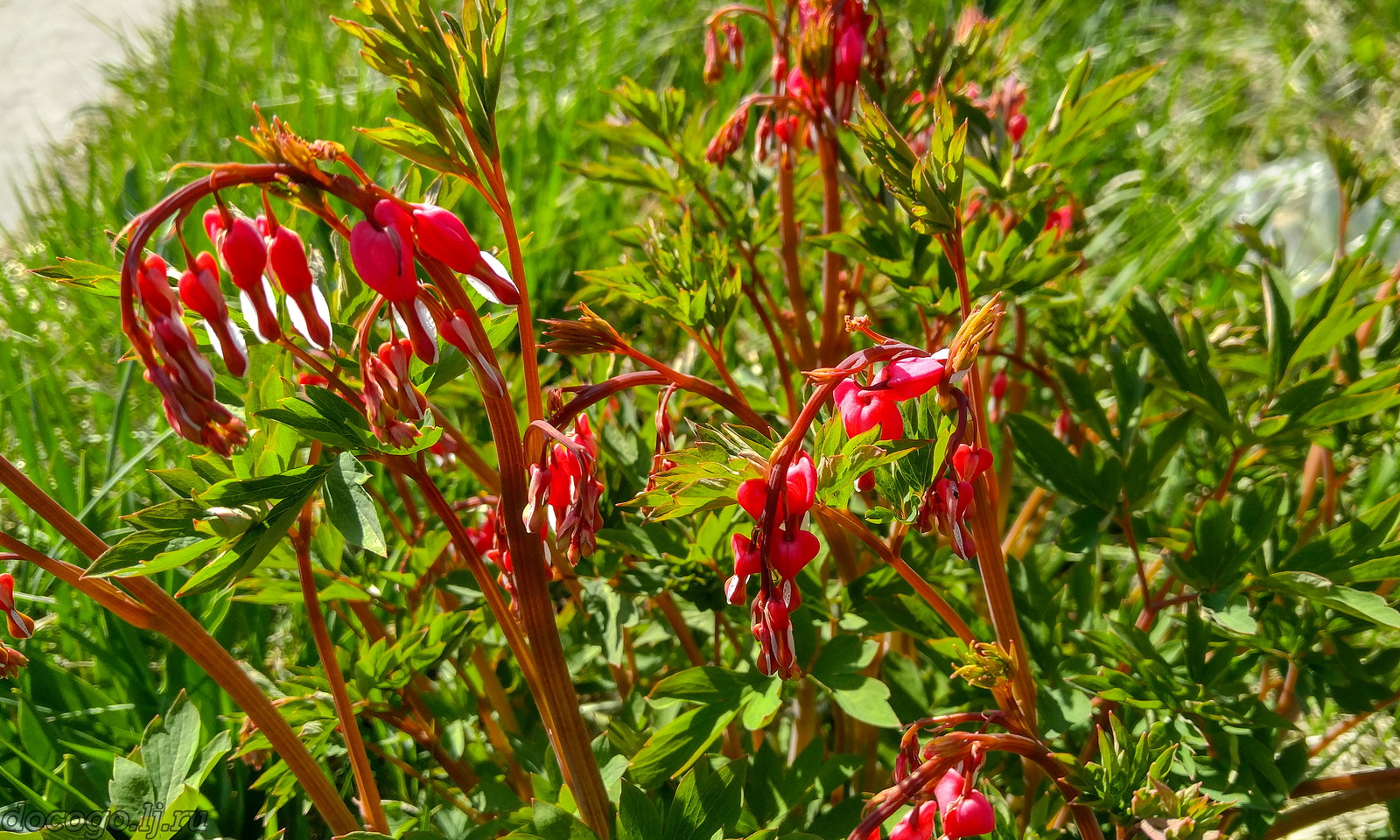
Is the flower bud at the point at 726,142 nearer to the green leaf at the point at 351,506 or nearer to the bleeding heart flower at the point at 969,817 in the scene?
the green leaf at the point at 351,506

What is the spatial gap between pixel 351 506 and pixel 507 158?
7.63ft

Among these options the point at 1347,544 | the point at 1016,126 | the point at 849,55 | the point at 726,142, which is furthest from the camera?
the point at 1016,126

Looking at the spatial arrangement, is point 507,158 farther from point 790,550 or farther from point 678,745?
point 790,550

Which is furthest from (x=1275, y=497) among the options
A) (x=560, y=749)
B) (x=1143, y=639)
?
(x=560, y=749)

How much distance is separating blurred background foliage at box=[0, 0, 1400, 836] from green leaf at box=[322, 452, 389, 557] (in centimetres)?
41

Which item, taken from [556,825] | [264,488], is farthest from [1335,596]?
[264,488]

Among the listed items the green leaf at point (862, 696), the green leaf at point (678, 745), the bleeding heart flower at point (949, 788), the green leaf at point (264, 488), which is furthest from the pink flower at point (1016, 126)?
the green leaf at point (264, 488)

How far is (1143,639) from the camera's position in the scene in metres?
1.27

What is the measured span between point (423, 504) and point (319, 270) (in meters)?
1.06

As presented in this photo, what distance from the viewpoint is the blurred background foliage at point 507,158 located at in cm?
166

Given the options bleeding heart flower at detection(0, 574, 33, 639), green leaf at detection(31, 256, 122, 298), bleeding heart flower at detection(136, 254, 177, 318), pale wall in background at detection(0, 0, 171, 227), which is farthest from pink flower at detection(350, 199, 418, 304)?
pale wall in background at detection(0, 0, 171, 227)

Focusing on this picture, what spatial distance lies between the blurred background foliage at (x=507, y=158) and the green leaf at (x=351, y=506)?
0.41 meters

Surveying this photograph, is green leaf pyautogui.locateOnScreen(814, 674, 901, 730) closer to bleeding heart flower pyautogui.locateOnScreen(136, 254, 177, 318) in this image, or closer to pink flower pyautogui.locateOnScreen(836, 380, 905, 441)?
pink flower pyautogui.locateOnScreen(836, 380, 905, 441)

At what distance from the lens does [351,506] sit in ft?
3.04
